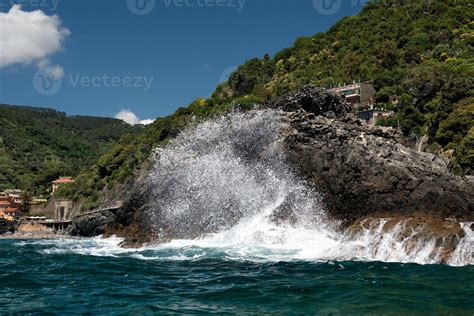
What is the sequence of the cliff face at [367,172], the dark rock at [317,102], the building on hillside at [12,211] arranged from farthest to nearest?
the building on hillside at [12,211]
the dark rock at [317,102]
the cliff face at [367,172]

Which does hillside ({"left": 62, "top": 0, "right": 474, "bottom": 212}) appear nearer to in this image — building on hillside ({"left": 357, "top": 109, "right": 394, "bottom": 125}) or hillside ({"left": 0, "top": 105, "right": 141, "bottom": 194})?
building on hillside ({"left": 357, "top": 109, "right": 394, "bottom": 125})

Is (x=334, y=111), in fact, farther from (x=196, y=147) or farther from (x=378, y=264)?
(x=378, y=264)

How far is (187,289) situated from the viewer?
11.0 m

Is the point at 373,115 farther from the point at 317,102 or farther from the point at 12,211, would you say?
the point at 12,211

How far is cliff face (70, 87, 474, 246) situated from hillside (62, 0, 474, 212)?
1811 cm

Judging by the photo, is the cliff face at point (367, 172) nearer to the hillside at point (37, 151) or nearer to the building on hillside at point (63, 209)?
the building on hillside at point (63, 209)

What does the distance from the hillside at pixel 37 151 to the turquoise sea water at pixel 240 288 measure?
111 m

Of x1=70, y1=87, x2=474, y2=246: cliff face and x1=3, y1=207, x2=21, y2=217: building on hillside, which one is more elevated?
x1=70, y1=87, x2=474, y2=246: cliff face

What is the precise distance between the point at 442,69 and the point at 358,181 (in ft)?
139

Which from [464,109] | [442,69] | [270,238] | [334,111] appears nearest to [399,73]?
[442,69]

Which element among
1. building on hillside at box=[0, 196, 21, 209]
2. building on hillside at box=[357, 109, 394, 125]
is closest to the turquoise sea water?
building on hillside at box=[357, 109, 394, 125]

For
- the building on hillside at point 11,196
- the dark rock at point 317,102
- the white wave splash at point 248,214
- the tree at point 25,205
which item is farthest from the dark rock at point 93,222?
the building on hillside at point 11,196

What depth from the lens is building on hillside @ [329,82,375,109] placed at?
66.8 metres

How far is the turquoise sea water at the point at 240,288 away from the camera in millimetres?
8984
